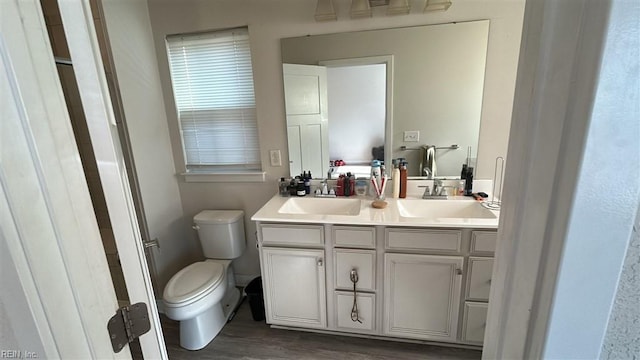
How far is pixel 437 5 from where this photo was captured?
1.58m

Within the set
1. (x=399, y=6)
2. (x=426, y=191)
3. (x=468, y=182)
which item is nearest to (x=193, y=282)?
(x=426, y=191)

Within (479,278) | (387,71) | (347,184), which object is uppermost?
(387,71)

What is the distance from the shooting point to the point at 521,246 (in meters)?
0.41

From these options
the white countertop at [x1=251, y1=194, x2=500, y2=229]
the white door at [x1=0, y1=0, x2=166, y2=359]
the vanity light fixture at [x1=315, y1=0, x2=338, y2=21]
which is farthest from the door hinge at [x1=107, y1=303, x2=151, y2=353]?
the vanity light fixture at [x1=315, y1=0, x2=338, y2=21]

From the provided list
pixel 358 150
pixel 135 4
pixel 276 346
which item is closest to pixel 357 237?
pixel 358 150

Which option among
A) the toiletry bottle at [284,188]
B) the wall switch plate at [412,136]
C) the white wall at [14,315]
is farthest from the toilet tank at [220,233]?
the white wall at [14,315]

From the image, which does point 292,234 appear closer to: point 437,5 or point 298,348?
point 298,348

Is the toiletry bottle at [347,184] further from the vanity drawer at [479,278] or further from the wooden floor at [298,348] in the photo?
the wooden floor at [298,348]

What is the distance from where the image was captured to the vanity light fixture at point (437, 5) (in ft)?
5.16

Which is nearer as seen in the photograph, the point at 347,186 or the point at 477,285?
the point at 477,285

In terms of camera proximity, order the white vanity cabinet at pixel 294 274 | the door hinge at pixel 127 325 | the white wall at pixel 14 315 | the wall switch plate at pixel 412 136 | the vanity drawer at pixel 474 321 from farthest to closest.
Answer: the wall switch plate at pixel 412 136 → the white vanity cabinet at pixel 294 274 → the vanity drawer at pixel 474 321 → the door hinge at pixel 127 325 → the white wall at pixel 14 315

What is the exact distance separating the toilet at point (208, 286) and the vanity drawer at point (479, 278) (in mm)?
1521

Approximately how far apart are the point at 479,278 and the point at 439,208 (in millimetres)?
468

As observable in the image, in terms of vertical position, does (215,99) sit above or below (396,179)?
above
